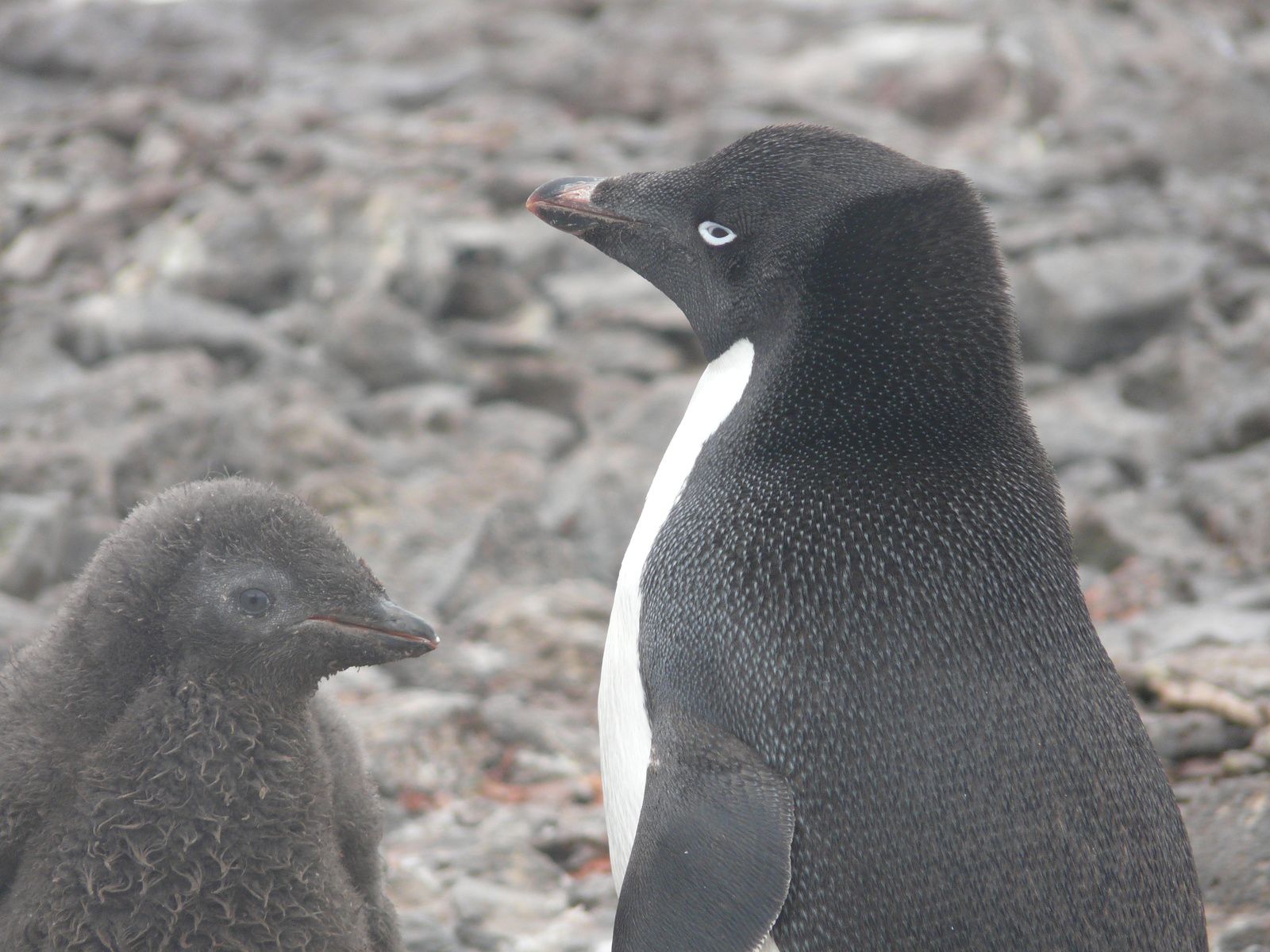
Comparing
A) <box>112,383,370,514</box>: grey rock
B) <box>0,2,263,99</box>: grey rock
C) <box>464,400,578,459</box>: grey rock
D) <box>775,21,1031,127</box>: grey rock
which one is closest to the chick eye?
<box>112,383,370,514</box>: grey rock

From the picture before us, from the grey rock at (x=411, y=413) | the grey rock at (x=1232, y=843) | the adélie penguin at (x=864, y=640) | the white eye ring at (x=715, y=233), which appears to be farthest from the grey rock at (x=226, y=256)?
the grey rock at (x=1232, y=843)

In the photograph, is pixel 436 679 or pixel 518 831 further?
pixel 436 679

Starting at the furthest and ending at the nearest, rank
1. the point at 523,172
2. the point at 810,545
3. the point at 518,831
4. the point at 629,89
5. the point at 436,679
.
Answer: the point at 629,89 → the point at 523,172 → the point at 436,679 → the point at 518,831 → the point at 810,545

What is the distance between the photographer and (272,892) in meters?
2.81

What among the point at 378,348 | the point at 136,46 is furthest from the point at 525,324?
the point at 136,46

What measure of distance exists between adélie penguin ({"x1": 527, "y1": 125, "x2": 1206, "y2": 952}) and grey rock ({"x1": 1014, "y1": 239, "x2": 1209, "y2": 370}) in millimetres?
5511

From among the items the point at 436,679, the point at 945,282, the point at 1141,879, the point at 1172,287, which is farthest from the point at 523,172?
the point at 1141,879

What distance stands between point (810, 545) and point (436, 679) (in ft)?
7.99

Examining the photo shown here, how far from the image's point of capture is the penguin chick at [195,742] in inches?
107

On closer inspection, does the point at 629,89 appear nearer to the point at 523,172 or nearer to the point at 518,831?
the point at 523,172

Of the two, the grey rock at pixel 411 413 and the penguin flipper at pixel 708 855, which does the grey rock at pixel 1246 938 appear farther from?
the grey rock at pixel 411 413

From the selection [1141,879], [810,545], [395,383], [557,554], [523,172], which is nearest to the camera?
[1141,879]

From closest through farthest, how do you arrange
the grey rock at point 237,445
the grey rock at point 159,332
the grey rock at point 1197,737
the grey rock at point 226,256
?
the grey rock at point 1197,737 < the grey rock at point 237,445 < the grey rock at point 159,332 < the grey rock at point 226,256

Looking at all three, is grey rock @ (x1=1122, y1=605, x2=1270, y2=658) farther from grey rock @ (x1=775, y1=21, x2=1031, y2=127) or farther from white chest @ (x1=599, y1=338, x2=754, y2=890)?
grey rock @ (x1=775, y1=21, x2=1031, y2=127)
